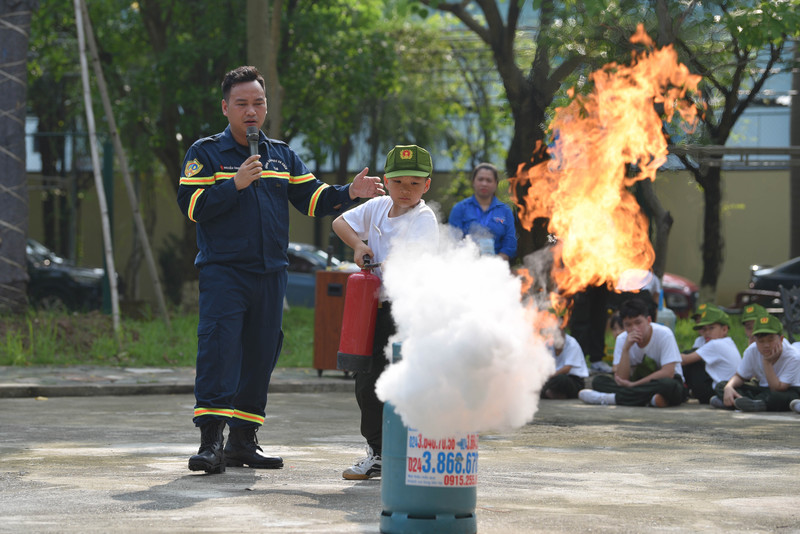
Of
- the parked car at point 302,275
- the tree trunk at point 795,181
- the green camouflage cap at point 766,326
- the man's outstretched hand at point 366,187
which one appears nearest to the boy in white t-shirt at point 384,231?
the man's outstretched hand at point 366,187

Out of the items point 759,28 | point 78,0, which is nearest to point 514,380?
point 759,28

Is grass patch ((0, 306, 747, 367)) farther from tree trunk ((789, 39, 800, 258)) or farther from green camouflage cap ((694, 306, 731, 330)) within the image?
tree trunk ((789, 39, 800, 258))

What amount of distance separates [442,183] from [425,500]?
1299 inches

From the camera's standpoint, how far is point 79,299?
19906mm

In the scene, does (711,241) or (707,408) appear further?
(711,241)

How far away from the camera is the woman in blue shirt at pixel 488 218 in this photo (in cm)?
1060

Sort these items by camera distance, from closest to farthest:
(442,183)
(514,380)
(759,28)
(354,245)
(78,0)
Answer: (514,380), (354,245), (759,28), (78,0), (442,183)

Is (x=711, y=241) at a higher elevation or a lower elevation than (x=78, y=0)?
lower

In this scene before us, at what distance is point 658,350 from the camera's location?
1107 centimetres

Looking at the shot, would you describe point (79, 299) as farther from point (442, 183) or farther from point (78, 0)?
point (442, 183)

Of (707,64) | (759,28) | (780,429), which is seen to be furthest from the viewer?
(707,64)

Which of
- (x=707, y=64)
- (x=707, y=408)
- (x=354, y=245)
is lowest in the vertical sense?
(x=707, y=408)

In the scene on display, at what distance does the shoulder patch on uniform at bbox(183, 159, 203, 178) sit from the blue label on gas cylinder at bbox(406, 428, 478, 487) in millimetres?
2371

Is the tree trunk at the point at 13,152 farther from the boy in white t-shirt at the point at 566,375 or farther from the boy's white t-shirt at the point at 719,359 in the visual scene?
the boy's white t-shirt at the point at 719,359
